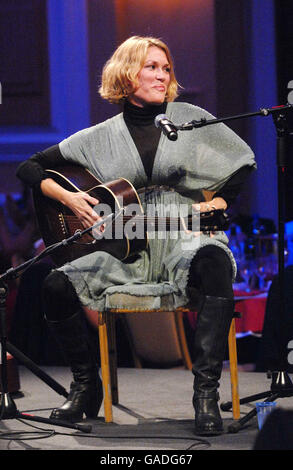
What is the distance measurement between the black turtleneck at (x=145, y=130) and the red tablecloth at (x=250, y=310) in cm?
124

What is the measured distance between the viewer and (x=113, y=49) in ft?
18.9

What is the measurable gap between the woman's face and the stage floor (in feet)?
3.85

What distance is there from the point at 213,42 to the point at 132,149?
3004 millimetres

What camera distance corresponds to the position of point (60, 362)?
175 inches

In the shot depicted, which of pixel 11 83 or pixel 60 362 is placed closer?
pixel 60 362

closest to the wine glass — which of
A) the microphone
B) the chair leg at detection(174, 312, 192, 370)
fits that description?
the chair leg at detection(174, 312, 192, 370)

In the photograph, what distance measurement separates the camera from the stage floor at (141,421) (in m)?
2.53

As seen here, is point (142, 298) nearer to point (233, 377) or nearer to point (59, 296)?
point (59, 296)

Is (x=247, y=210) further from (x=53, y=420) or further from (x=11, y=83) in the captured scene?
(x=53, y=420)

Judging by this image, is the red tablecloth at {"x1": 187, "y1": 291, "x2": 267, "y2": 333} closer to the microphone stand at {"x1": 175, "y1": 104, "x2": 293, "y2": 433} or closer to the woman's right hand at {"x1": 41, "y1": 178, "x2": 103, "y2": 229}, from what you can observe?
the microphone stand at {"x1": 175, "y1": 104, "x2": 293, "y2": 433}

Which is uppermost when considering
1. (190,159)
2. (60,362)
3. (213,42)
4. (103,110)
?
(213,42)
